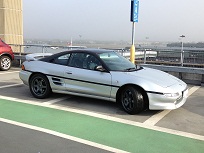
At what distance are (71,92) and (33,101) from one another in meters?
1.03

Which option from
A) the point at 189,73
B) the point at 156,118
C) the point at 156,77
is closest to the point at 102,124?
the point at 156,118

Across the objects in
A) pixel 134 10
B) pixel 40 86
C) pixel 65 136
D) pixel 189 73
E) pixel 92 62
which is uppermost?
pixel 134 10

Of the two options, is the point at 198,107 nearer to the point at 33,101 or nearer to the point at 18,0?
the point at 33,101

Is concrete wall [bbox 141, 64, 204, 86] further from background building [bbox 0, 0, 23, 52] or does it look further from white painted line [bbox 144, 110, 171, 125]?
background building [bbox 0, 0, 23, 52]

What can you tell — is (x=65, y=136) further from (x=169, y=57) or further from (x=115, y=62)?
(x=169, y=57)

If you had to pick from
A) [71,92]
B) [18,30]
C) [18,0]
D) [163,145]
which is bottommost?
[163,145]

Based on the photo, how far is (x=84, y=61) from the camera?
673 cm

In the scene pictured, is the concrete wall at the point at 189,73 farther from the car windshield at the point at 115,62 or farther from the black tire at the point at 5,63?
the black tire at the point at 5,63

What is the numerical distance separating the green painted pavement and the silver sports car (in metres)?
0.81

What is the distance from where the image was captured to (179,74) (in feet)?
34.2

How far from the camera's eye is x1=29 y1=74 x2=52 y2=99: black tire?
7.12 meters

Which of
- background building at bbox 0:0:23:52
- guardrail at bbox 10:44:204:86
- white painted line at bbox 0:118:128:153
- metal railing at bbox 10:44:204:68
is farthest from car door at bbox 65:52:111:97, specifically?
background building at bbox 0:0:23:52

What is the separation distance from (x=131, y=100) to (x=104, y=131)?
1.28 m

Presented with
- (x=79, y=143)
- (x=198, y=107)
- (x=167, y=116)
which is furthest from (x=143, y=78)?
(x=79, y=143)
